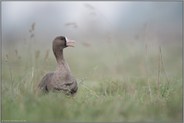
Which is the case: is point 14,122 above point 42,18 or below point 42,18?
below

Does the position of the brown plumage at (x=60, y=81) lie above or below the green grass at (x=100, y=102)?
above

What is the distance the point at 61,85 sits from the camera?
23.5 feet

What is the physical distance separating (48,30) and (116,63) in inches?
309

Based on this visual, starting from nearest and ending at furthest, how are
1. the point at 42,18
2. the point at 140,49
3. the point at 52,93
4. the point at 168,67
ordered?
the point at 52,93 → the point at 168,67 → the point at 140,49 → the point at 42,18

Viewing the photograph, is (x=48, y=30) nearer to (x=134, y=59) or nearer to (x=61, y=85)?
(x=134, y=59)

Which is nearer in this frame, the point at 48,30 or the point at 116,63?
the point at 116,63

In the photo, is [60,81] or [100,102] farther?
[60,81]

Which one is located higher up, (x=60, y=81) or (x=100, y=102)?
(x=60, y=81)

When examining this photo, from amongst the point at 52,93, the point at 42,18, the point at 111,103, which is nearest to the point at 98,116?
the point at 111,103

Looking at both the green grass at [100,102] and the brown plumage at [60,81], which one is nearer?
the green grass at [100,102]

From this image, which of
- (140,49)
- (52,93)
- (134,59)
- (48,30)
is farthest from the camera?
(48,30)

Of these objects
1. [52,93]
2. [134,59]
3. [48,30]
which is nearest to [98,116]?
[52,93]

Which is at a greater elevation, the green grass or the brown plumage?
the brown plumage

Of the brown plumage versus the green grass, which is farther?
the brown plumage
